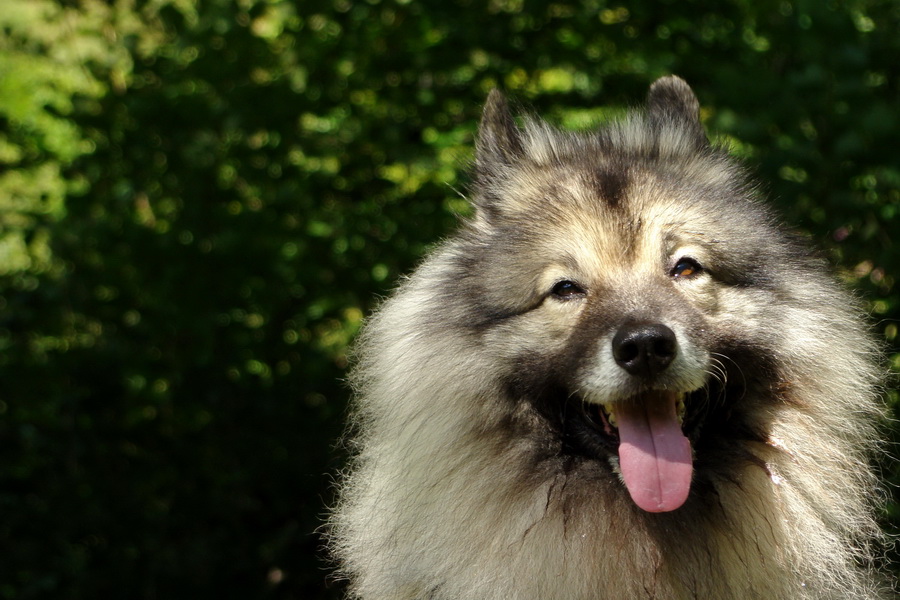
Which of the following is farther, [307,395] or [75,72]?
[75,72]

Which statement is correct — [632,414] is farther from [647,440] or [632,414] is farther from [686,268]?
[686,268]

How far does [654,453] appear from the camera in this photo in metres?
2.74

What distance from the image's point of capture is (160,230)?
4922 millimetres

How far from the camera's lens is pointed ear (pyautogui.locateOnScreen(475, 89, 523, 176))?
3361mm

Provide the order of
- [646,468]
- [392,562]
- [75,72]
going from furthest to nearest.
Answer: [75,72], [392,562], [646,468]

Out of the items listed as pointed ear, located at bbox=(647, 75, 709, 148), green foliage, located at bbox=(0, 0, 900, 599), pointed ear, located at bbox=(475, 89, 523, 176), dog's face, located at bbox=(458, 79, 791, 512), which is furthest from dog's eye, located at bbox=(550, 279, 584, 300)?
green foliage, located at bbox=(0, 0, 900, 599)

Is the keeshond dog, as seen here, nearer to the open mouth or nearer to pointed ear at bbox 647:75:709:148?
the open mouth

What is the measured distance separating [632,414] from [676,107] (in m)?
1.21

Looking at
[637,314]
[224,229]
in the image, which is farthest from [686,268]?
[224,229]

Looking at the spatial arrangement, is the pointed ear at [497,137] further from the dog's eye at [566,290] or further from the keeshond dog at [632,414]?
the dog's eye at [566,290]

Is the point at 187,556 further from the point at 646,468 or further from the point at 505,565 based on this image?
the point at 646,468

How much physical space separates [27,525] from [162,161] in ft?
6.38

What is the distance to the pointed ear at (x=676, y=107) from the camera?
3342mm

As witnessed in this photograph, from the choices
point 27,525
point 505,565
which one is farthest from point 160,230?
point 505,565
